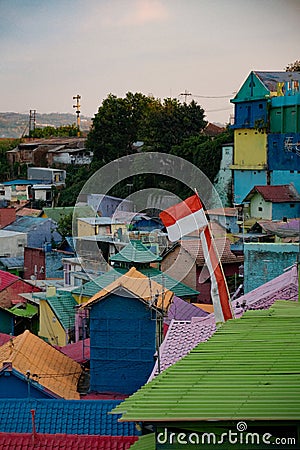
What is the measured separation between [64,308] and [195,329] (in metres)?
7.11

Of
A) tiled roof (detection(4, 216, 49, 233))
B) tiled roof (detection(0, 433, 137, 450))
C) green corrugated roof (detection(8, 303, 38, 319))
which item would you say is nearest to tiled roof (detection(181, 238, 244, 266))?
green corrugated roof (detection(8, 303, 38, 319))

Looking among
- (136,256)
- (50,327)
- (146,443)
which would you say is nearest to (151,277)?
(136,256)

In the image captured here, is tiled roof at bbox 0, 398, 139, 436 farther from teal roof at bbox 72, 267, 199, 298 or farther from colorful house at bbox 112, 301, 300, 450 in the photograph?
teal roof at bbox 72, 267, 199, 298

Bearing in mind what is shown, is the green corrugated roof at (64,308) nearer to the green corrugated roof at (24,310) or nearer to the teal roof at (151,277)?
the teal roof at (151,277)

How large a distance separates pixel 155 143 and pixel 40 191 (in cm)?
637

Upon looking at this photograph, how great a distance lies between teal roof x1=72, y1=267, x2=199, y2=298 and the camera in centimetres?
1245

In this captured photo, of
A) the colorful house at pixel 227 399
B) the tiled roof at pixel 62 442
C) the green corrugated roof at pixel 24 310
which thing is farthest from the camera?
the green corrugated roof at pixel 24 310

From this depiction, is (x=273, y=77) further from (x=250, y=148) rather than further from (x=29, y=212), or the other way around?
(x=29, y=212)

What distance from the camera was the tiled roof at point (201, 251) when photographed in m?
15.4

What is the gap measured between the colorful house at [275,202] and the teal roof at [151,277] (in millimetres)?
5889

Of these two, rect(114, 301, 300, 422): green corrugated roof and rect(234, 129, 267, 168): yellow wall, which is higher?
rect(234, 129, 267, 168): yellow wall

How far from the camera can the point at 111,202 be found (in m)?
26.2

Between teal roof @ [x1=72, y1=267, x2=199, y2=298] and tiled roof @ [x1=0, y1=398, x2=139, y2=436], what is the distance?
16.9 ft

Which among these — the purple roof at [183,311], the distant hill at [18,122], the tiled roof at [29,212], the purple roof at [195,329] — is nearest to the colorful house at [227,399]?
the purple roof at [195,329]
